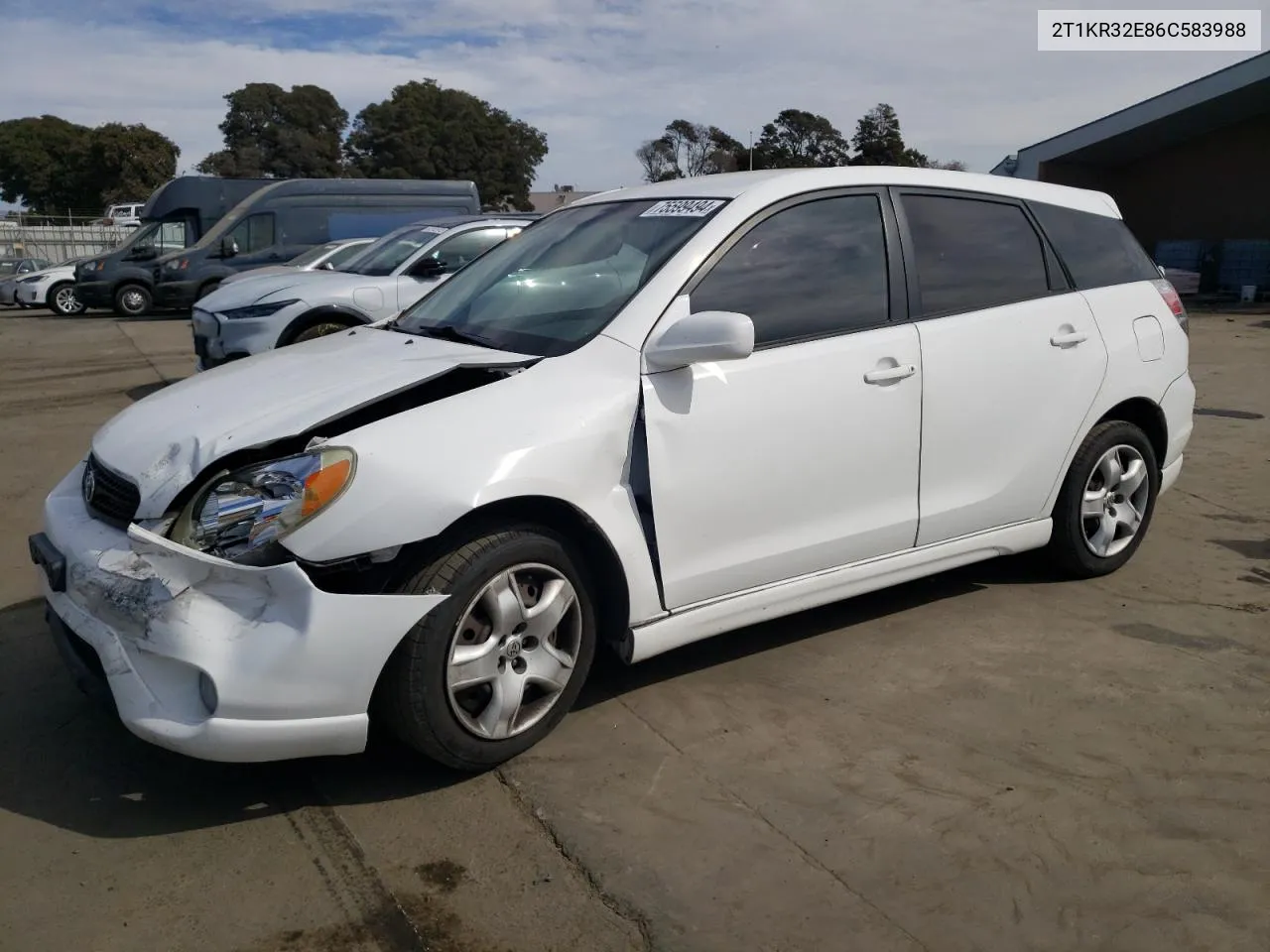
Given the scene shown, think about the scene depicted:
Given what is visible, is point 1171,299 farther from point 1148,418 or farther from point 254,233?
point 254,233

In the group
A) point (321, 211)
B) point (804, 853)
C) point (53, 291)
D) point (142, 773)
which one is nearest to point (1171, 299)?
point (804, 853)

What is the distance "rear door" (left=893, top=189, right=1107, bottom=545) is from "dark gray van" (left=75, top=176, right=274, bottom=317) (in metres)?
19.6

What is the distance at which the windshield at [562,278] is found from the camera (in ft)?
11.9

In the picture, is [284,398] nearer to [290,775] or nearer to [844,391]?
[290,775]

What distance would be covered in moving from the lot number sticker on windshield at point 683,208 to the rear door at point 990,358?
0.81 meters

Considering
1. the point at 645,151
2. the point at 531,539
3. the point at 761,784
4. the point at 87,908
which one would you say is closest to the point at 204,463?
the point at 531,539

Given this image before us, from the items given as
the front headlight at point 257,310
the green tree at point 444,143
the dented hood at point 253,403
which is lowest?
the dented hood at point 253,403

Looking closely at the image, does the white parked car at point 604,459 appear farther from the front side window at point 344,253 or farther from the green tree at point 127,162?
the green tree at point 127,162

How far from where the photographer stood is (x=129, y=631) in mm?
2857

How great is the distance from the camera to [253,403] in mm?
3328

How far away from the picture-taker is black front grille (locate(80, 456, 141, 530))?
312cm

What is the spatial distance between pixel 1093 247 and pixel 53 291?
2412 cm

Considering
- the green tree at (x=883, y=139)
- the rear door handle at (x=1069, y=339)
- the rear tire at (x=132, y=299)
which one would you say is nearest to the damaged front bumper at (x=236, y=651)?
the rear door handle at (x=1069, y=339)

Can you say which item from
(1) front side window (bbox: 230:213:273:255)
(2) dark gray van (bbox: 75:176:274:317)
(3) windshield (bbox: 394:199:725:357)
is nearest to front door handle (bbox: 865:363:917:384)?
(3) windshield (bbox: 394:199:725:357)
